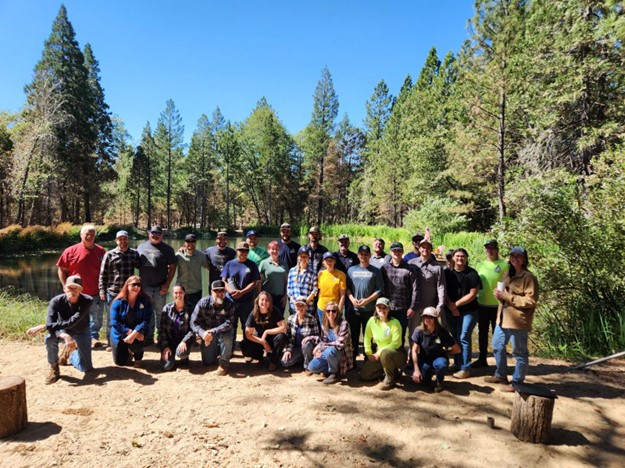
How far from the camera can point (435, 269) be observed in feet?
16.0

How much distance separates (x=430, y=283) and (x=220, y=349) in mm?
3004

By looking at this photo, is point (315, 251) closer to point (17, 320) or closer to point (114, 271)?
point (114, 271)

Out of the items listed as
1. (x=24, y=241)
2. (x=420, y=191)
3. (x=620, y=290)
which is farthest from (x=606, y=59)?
(x=24, y=241)

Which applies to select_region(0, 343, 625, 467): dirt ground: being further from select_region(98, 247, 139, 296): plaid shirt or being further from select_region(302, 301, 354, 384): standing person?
select_region(98, 247, 139, 296): plaid shirt

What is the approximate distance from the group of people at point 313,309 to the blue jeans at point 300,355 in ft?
0.06

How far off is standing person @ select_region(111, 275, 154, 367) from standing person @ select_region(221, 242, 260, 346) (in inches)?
46.9

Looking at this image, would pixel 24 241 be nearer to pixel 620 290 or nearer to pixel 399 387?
pixel 399 387

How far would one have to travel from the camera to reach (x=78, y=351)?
179 inches

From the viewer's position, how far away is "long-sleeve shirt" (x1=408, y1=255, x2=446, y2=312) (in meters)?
4.80

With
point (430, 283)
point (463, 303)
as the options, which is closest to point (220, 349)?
point (430, 283)

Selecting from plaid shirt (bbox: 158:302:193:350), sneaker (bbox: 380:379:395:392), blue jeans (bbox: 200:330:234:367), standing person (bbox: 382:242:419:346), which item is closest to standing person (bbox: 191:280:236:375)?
blue jeans (bbox: 200:330:234:367)

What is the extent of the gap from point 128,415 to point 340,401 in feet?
7.25

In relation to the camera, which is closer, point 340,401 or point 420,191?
point 340,401

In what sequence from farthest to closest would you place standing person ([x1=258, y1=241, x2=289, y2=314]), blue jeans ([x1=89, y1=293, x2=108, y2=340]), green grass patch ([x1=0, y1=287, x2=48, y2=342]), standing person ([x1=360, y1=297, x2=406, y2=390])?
green grass patch ([x1=0, y1=287, x2=48, y2=342]), blue jeans ([x1=89, y1=293, x2=108, y2=340]), standing person ([x1=258, y1=241, x2=289, y2=314]), standing person ([x1=360, y1=297, x2=406, y2=390])
